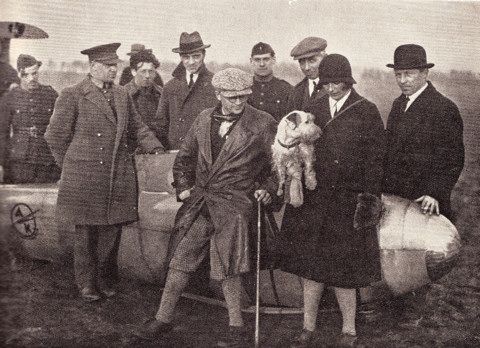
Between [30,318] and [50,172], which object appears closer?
[30,318]

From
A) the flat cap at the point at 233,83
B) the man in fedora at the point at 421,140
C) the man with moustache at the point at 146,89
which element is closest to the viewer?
the flat cap at the point at 233,83

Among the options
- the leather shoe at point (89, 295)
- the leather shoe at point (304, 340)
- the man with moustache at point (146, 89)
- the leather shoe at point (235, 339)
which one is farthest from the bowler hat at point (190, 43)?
the leather shoe at point (304, 340)

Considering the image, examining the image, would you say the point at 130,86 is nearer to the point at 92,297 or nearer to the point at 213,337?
the point at 92,297

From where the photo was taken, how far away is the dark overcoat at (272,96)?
4520 mm

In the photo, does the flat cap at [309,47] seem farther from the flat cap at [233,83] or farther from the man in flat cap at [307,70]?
the flat cap at [233,83]

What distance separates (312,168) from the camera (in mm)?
3590

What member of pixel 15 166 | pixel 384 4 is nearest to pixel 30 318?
pixel 15 166

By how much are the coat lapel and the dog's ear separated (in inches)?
54.6

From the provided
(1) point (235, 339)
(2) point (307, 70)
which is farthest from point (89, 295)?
(2) point (307, 70)

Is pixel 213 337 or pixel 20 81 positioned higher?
pixel 20 81

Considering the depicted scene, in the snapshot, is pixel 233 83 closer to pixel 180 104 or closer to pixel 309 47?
A: pixel 309 47

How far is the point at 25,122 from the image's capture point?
173 inches

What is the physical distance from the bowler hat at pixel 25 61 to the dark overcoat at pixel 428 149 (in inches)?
105

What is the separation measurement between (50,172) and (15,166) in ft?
0.93
